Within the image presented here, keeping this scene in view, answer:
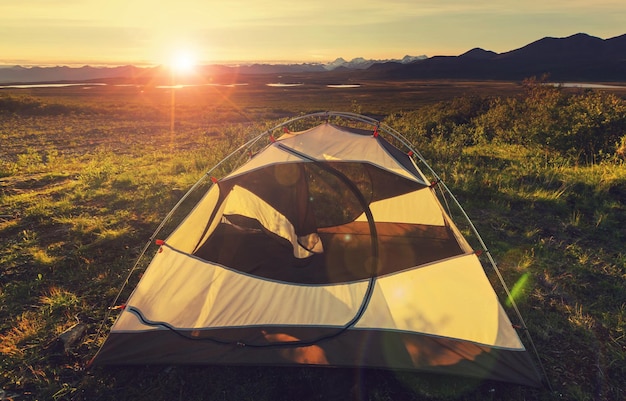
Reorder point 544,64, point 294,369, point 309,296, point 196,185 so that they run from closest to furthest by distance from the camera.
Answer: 1. point 294,369
2. point 309,296
3. point 196,185
4. point 544,64

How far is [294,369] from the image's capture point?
12.2ft

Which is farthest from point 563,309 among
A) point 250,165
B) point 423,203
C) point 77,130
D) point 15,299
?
point 77,130

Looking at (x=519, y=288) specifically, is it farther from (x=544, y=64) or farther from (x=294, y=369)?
(x=544, y=64)

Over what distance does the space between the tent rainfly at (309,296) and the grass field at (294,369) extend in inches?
7.3

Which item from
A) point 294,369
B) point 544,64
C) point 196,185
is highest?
point 544,64

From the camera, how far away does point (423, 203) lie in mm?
6504

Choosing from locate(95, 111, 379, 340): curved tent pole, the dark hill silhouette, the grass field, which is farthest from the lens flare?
the dark hill silhouette

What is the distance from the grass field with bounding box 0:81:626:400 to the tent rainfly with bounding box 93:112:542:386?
185mm

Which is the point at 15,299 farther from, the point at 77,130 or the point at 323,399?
the point at 77,130

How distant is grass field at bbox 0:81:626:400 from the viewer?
138 inches

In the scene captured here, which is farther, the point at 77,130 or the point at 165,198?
the point at 77,130

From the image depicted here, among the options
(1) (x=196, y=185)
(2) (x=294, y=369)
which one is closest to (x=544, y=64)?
(1) (x=196, y=185)

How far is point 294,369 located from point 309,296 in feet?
2.89

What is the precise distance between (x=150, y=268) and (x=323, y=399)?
2.55 meters
